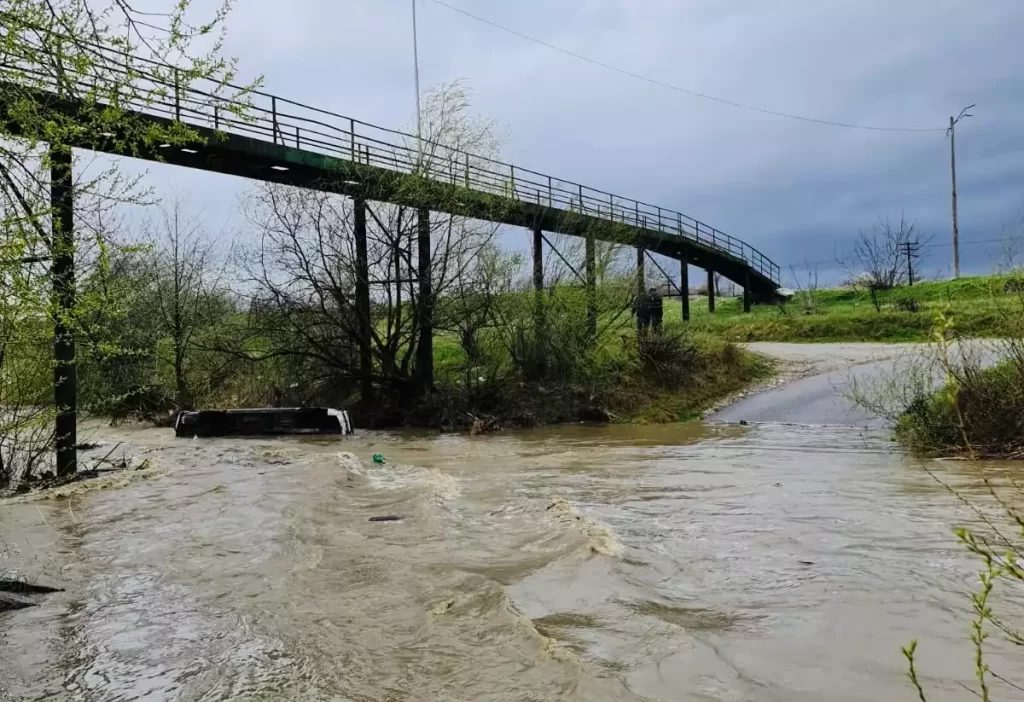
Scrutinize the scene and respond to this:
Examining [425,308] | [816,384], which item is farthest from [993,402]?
[425,308]

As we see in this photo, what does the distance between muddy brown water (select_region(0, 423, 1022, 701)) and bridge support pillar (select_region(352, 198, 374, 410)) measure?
960 centimetres

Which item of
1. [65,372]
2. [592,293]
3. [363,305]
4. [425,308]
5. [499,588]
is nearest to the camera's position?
[499,588]

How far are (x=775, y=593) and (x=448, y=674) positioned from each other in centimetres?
285

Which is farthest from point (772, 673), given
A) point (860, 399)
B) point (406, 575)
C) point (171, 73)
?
point (860, 399)

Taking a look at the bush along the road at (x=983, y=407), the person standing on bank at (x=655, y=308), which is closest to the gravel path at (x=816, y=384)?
the bush along the road at (x=983, y=407)

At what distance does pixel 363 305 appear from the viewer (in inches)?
846

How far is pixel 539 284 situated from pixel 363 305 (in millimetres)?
5278

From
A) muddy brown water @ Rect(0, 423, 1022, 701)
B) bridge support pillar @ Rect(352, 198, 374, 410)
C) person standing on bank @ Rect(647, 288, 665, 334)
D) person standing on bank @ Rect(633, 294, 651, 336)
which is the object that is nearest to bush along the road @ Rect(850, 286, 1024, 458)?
muddy brown water @ Rect(0, 423, 1022, 701)

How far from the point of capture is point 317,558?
297 inches

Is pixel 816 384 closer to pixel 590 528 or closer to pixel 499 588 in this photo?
pixel 590 528

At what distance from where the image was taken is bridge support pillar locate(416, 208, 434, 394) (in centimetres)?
2117

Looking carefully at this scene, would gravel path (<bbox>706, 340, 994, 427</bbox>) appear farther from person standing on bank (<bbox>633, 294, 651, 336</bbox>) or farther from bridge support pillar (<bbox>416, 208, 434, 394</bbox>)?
bridge support pillar (<bbox>416, 208, 434, 394</bbox>)

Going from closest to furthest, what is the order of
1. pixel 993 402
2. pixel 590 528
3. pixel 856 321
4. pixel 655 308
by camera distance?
pixel 590 528 → pixel 993 402 → pixel 655 308 → pixel 856 321

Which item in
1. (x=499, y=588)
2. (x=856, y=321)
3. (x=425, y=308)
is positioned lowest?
(x=499, y=588)
